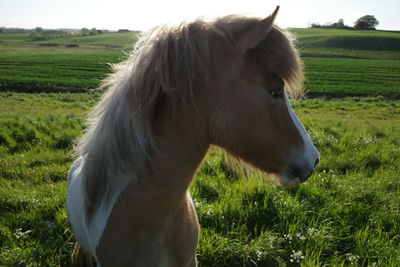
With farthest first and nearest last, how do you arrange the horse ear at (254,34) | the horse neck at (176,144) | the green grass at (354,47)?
the green grass at (354,47)
the horse neck at (176,144)
the horse ear at (254,34)

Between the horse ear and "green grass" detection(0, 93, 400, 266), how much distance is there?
1029 mm

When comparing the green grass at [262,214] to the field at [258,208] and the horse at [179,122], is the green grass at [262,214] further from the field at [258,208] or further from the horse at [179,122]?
the horse at [179,122]

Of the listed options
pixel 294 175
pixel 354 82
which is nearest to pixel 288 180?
pixel 294 175

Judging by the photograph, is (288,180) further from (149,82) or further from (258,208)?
(258,208)

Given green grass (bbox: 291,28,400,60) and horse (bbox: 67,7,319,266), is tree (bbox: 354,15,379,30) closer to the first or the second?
green grass (bbox: 291,28,400,60)

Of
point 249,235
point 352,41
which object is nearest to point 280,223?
point 249,235

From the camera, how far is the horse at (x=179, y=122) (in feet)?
5.00

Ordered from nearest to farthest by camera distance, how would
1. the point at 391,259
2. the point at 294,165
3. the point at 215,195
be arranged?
1. the point at 294,165
2. the point at 391,259
3. the point at 215,195

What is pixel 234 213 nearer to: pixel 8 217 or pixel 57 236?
pixel 57 236

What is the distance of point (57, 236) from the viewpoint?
3672 mm

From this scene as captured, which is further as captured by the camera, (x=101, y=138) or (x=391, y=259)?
(x=391, y=259)

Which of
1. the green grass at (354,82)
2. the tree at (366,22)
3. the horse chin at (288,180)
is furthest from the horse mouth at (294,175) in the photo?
the tree at (366,22)

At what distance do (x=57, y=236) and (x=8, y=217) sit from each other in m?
0.83

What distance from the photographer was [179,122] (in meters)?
1.65
